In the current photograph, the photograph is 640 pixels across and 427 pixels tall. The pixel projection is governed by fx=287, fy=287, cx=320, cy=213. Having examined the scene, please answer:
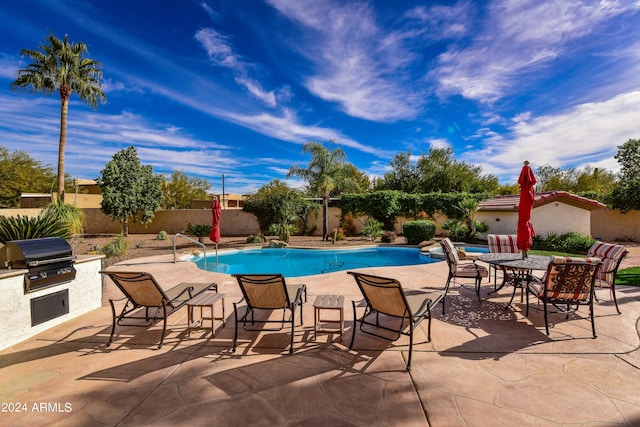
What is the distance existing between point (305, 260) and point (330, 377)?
33.8ft

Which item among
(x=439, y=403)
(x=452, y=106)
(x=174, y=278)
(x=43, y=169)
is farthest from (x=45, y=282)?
(x=43, y=169)

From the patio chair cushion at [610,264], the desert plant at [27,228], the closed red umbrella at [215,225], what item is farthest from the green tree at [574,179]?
the desert plant at [27,228]

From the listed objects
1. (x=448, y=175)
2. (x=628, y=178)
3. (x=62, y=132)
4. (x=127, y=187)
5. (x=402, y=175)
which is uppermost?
(x=62, y=132)

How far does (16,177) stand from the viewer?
26109 mm

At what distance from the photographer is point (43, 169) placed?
99.1 feet

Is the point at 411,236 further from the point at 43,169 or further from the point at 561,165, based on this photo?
the point at 43,169

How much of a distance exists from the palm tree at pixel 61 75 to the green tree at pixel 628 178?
32.8m

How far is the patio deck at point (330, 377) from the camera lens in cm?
233

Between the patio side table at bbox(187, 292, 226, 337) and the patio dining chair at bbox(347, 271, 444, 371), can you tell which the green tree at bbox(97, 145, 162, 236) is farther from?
the patio dining chair at bbox(347, 271, 444, 371)

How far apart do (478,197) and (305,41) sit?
14.8 meters

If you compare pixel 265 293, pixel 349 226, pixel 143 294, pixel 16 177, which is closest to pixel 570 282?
pixel 265 293

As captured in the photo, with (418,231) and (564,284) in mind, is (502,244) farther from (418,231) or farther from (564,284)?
(418,231)

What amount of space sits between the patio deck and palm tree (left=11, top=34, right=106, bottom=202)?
61.5ft

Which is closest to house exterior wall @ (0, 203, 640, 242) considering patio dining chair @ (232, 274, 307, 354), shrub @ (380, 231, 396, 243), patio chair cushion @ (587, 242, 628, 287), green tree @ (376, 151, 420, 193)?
shrub @ (380, 231, 396, 243)
